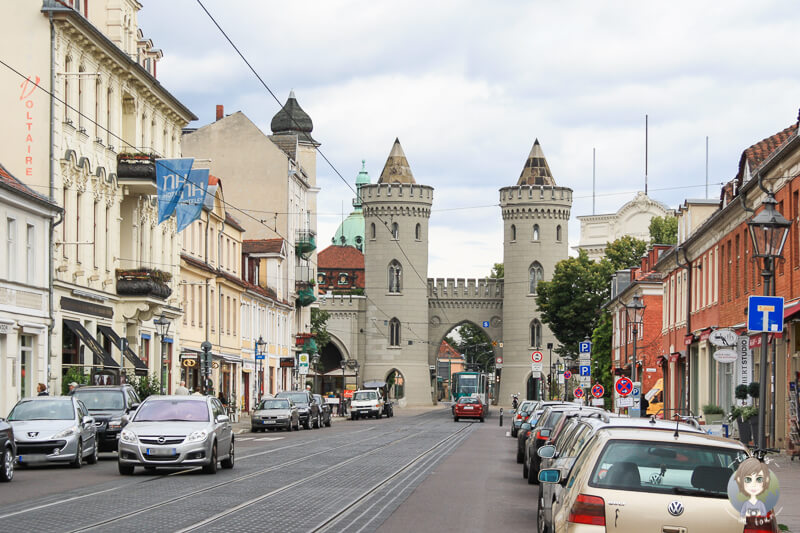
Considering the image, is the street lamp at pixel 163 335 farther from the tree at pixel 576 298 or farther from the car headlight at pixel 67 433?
the tree at pixel 576 298

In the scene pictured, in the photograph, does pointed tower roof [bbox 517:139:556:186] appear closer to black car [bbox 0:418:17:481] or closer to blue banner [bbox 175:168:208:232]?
blue banner [bbox 175:168:208:232]

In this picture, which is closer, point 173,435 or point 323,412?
point 173,435

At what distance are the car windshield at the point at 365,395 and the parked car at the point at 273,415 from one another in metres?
25.6

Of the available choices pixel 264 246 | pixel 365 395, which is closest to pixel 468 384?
pixel 365 395

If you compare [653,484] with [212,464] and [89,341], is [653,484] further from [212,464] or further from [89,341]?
[89,341]

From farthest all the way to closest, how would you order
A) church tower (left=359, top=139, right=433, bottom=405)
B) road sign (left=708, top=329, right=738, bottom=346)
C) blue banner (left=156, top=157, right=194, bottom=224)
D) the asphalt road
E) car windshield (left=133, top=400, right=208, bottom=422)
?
church tower (left=359, top=139, right=433, bottom=405)
blue banner (left=156, top=157, right=194, bottom=224)
road sign (left=708, top=329, right=738, bottom=346)
car windshield (left=133, top=400, right=208, bottom=422)
the asphalt road

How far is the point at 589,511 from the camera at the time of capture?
8750 millimetres

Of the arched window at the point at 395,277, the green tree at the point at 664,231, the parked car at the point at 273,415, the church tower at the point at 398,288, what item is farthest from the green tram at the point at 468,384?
the parked car at the point at 273,415

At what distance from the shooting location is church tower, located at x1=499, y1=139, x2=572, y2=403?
111m

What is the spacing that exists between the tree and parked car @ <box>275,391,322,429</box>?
36934 millimetres

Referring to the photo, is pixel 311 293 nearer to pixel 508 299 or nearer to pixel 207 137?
pixel 207 137

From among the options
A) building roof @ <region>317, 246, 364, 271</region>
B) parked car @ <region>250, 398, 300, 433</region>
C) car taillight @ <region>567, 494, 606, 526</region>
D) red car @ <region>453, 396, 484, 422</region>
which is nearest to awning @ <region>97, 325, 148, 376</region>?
parked car @ <region>250, 398, 300, 433</region>

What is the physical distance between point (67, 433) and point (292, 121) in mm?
71198

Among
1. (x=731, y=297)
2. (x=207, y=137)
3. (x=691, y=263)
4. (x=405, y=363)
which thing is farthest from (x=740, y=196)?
(x=405, y=363)
